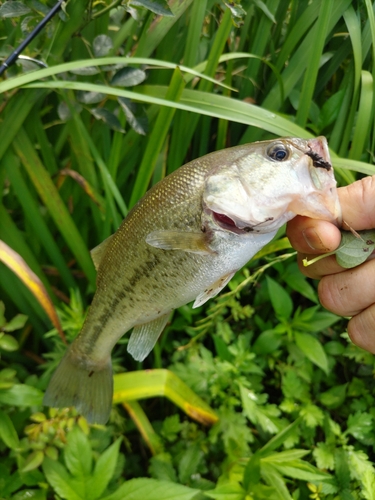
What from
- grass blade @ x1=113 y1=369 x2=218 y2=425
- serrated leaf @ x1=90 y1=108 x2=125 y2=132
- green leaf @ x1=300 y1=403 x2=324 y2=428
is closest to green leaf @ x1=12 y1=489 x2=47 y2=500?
grass blade @ x1=113 y1=369 x2=218 y2=425

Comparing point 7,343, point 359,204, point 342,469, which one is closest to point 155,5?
point 359,204

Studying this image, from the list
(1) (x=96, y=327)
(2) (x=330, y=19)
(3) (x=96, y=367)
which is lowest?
(3) (x=96, y=367)

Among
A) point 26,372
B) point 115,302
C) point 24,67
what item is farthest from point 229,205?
point 26,372

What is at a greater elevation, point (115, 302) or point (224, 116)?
point (224, 116)

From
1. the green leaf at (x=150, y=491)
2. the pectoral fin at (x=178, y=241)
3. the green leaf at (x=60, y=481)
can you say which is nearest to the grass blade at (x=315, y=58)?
the pectoral fin at (x=178, y=241)

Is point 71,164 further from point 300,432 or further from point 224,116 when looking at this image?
point 300,432

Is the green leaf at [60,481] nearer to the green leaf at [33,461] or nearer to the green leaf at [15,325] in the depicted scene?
the green leaf at [33,461]
